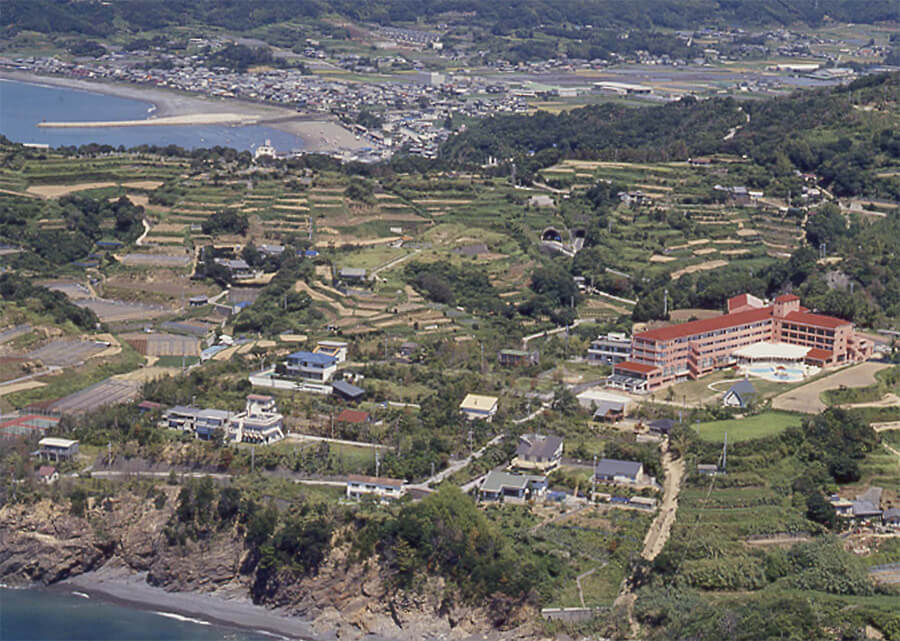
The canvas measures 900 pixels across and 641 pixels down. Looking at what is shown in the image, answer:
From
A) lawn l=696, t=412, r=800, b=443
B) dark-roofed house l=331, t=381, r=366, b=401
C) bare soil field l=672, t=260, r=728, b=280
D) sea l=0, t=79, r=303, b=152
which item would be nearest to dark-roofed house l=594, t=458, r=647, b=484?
lawn l=696, t=412, r=800, b=443

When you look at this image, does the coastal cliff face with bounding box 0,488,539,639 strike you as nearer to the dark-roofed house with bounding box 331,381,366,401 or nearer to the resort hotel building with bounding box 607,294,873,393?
the dark-roofed house with bounding box 331,381,366,401

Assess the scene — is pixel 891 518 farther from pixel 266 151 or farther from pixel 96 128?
pixel 96 128

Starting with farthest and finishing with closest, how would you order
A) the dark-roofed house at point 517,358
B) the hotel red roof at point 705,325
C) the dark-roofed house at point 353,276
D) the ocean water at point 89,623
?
the dark-roofed house at point 353,276 → the dark-roofed house at point 517,358 → the hotel red roof at point 705,325 → the ocean water at point 89,623

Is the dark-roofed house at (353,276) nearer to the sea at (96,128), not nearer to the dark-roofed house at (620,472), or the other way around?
the dark-roofed house at (620,472)

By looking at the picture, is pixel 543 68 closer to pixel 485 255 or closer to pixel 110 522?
pixel 485 255

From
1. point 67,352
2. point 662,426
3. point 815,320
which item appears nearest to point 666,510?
point 662,426

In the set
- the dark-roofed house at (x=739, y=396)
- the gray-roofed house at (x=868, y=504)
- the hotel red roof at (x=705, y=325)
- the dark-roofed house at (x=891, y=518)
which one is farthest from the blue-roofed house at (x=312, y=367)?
the dark-roofed house at (x=891, y=518)
